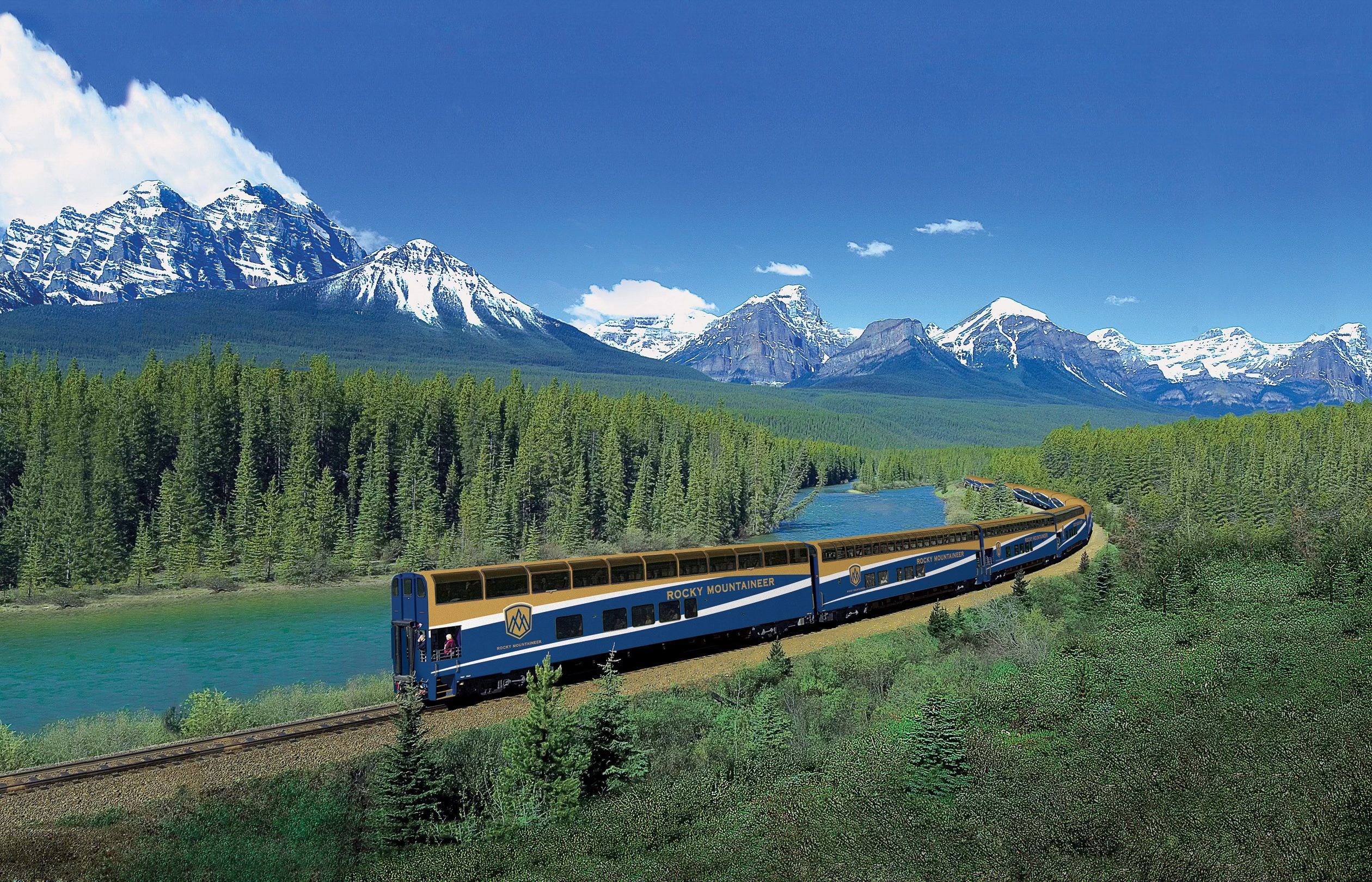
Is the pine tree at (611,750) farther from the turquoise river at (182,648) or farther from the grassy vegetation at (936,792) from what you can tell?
the turquoise river at (182,648)

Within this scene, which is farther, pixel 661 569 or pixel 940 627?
pixel 940 627

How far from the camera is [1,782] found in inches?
771

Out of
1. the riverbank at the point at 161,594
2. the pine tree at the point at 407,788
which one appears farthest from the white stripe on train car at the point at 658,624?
the riverbank at the point at 161,594

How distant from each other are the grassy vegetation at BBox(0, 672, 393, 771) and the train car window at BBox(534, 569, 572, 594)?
6.97 meters

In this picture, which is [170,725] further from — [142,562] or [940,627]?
[142,562]

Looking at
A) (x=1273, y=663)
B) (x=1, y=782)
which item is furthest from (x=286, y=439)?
(x=1273, y=663)

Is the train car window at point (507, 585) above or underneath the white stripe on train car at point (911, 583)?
above

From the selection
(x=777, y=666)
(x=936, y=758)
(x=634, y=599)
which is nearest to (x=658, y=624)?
(x=634, y=599)

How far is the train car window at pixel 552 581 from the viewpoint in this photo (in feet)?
84.9

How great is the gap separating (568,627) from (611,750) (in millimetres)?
6264

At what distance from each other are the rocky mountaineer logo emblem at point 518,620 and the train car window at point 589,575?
6.13ft

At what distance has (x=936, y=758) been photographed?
58.4 feet

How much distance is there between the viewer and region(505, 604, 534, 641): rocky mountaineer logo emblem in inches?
988

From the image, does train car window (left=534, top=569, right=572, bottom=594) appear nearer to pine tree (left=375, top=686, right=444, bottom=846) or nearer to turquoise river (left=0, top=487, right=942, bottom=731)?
pine tree (left=375, top=686, right=444, bottom=846)
